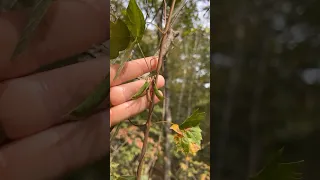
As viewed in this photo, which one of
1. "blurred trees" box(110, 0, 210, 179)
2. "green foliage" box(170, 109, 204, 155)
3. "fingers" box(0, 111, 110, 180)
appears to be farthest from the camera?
"blurred trees" box(110, 0, 210, 179)

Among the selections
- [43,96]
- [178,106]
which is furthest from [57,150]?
[178,106]

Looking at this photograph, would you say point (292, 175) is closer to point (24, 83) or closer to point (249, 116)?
point (249, 116)

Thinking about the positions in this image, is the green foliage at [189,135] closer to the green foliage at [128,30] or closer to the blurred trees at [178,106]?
the green foliage at [128,30]

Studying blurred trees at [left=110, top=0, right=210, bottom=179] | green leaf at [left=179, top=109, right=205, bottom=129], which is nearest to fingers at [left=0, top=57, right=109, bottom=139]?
green leaf at [left=179, top=109, right=205, bottom=129]

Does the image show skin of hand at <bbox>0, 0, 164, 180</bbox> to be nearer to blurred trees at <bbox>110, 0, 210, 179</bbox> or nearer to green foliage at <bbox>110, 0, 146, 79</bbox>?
green foliage at <bbox>110, 0, 146, 79</bbox>

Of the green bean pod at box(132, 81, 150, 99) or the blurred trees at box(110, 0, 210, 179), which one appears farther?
the blurred trees at box(110, 0, 210, 179)

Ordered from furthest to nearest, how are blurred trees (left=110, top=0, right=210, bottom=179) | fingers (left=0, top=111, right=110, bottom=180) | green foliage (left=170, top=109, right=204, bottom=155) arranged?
blurred trees (left=110, top=0, right=210, bottom=179) → green foliage (left=170, top=109, right=204, bottom=155) → fingers (left=0, top=111, right=110, bottom=180)

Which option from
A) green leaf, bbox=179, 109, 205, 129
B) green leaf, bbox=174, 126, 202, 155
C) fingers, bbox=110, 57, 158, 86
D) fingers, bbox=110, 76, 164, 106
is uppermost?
fingers, bbox=110, 57, 158, 86
